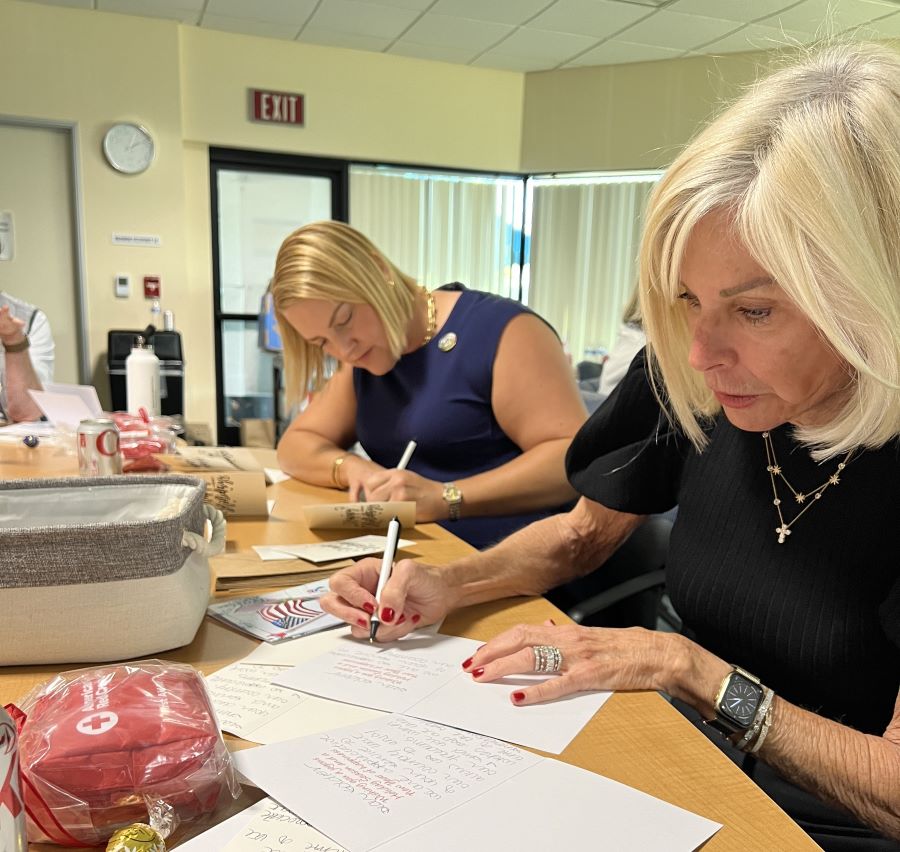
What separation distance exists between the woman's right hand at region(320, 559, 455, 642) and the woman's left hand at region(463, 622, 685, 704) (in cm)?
12

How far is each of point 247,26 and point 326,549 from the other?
4380 mm

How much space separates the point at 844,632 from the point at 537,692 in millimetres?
358

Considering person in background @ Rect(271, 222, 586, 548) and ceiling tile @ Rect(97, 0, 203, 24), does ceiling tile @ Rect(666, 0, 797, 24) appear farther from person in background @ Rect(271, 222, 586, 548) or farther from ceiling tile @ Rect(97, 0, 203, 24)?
person in background @ Rect(271, 222, 586, 548)

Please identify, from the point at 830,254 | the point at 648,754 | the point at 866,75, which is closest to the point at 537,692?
the point at 648,754

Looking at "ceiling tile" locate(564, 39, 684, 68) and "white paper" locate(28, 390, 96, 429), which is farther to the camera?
"ceiling tile" locate(564, 39, 684, 68)

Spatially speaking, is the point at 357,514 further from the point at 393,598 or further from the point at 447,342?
the point at 447,342

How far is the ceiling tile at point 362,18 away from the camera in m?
4.28

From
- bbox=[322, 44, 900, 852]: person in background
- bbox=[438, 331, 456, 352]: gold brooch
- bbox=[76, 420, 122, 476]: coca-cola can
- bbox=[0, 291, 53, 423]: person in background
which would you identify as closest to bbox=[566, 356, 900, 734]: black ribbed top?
bbox=[322, 44, 900, 852]: person in background

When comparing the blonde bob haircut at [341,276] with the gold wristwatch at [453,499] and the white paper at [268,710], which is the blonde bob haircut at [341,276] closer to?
the gold wristwatch at [453,499]

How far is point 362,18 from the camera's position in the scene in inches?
175

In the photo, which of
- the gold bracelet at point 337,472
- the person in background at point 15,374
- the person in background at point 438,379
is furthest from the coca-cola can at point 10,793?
the person in background at point 15,374

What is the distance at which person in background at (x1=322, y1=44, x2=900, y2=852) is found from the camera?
0.71m

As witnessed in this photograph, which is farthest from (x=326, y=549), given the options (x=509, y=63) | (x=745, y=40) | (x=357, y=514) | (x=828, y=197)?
(x=509, y=63)

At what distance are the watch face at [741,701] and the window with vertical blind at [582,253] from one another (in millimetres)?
5022
